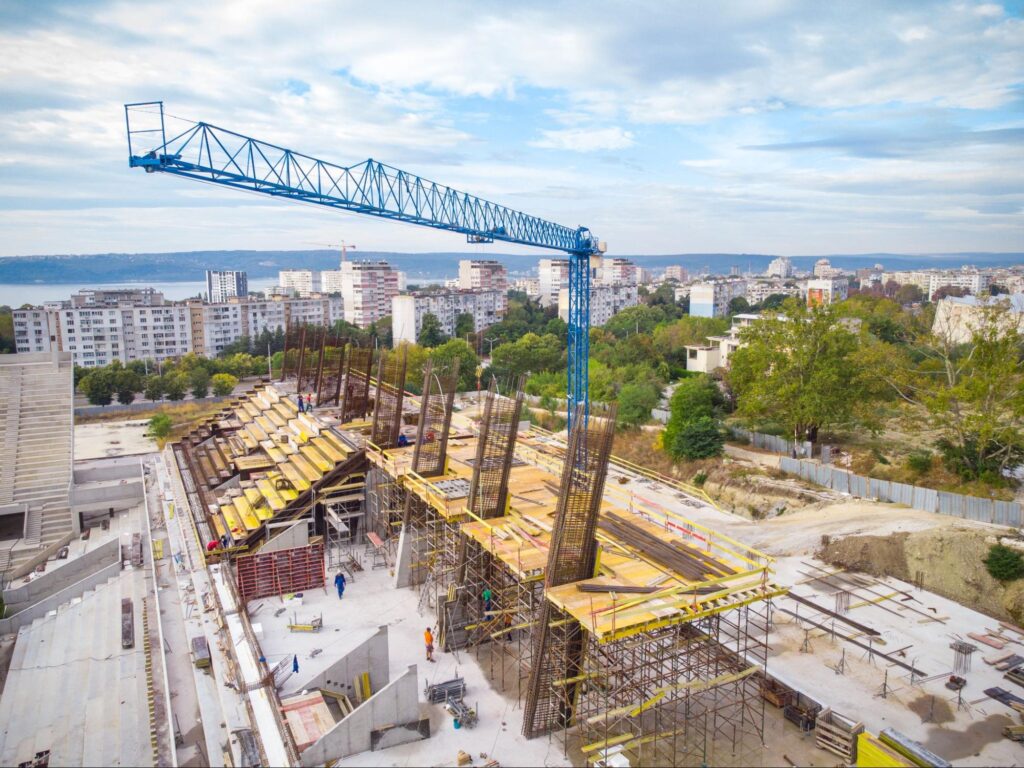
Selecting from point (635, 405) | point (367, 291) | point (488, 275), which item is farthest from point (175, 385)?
point (488, 275)

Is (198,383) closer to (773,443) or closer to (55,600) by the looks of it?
(55,600)

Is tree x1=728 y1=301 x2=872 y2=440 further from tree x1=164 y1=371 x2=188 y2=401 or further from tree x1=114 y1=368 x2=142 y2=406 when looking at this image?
tree x1=114 y1=368 x2=142 y2=406

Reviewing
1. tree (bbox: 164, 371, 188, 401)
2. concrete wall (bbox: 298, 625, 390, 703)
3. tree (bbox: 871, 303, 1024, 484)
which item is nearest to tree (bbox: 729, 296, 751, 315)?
tree (bbox: 164, 371, 188, 401)

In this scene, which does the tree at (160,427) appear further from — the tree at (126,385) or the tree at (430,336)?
the tree at (430,336)

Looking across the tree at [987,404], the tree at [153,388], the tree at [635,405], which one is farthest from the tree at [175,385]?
the tree at [987,404]

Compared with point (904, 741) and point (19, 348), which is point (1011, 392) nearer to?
point (904, 741)

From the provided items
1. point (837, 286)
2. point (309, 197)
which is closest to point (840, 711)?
point (309, 197)
